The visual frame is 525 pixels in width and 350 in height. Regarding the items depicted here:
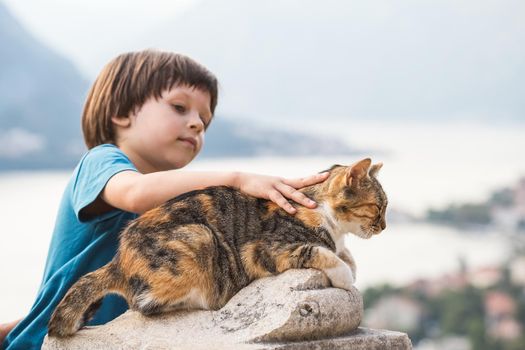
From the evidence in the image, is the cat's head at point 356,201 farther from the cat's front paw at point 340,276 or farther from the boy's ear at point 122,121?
the boy's ear at point 122,121

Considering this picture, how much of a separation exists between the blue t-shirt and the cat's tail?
1.02 ft

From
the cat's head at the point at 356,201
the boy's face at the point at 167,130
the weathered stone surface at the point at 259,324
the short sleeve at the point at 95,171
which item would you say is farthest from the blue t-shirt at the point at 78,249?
the cat's head at the point at 356,201

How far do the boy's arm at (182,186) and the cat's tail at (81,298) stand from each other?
20 cm

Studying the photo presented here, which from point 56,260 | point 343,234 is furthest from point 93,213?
point 343,234

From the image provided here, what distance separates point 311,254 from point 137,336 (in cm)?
47

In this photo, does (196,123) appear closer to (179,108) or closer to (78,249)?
(179,108)

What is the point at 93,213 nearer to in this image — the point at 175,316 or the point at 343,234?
the point at 175,316

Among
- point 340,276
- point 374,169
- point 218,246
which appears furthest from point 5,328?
point 374,169

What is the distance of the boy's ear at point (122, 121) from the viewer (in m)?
2.43

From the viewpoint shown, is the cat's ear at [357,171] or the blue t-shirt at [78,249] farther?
the blue t-shirt at [78,249]

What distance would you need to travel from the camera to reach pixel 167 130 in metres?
2.31

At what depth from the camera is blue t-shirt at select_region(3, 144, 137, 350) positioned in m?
2.22

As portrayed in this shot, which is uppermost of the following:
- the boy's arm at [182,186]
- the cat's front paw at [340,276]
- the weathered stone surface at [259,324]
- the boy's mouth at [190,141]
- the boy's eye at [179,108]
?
the boy's eye at [179,108]

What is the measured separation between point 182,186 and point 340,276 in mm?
486
